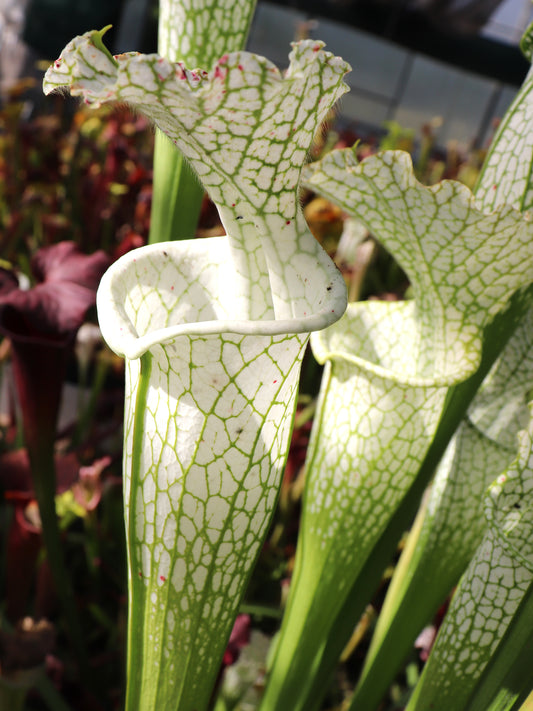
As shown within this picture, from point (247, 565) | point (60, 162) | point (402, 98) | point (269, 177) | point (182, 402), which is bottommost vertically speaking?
point (402, 98)

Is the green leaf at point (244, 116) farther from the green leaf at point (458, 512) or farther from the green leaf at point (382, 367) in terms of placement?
the green leaf at point (458, 512)

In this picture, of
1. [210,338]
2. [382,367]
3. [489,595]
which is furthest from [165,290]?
[489,595]

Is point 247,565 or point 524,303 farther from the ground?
point 524,303

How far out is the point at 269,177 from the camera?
0.36 meters

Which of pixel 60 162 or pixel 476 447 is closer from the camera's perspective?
pixel 476 447

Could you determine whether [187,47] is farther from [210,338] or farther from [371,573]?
[371,573]

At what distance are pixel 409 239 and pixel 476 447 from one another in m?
0.26

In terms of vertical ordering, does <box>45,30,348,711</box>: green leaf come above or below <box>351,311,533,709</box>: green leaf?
above

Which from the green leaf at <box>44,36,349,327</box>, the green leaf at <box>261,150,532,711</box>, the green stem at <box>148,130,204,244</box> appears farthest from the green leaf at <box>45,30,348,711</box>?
the green stem at <box>148,130,204,244</box>

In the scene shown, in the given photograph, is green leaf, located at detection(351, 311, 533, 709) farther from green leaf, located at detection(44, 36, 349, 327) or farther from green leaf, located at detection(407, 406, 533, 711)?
green leaf, located at detection(44, 36, 349, 327)

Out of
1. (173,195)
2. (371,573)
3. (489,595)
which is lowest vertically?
(371,573)

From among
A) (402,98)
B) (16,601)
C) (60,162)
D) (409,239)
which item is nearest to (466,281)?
(409,239)

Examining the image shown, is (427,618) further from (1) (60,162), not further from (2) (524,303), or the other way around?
(1) (60,162)

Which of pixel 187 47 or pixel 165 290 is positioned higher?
pixel 187 47
